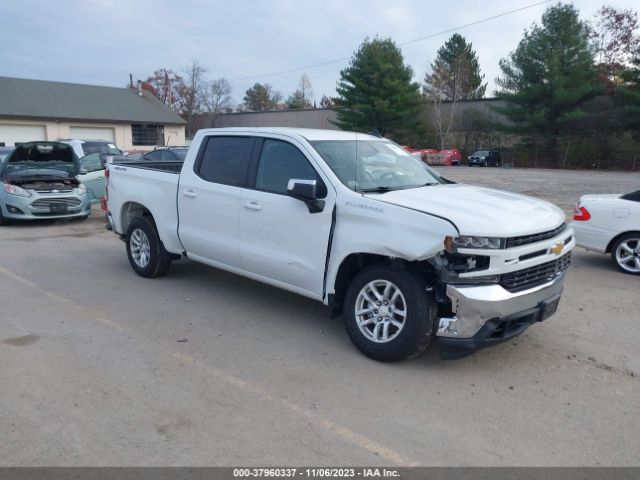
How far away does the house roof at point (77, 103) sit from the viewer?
125ft

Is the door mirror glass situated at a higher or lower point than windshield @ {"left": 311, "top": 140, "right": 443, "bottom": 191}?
lower

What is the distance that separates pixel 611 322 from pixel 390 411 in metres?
3.21

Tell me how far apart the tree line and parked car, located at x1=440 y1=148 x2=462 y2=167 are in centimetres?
393

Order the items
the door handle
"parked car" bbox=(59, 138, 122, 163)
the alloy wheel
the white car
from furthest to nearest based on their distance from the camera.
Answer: "parked car" bbox=(59, 138, 122, 163)
the white car
the door handle
the alloy wheel

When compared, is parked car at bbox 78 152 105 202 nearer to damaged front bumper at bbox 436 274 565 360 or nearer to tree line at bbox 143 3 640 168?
damaged front bumper at bbox 436 274 565 360

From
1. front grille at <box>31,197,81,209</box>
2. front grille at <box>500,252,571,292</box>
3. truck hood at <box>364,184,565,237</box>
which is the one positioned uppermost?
truck hood at <box>364,184,565,237</box>

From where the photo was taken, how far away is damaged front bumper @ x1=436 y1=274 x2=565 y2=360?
4.22 metres

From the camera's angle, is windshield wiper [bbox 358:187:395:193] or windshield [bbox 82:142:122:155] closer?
windshield wiper [bbox 358:187:395:193]

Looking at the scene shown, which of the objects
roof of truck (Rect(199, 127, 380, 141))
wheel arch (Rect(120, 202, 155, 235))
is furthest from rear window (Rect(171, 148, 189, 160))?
roof of truck (Rect(199, 127, 380, 141))

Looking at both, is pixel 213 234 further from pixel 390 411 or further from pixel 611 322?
pixel 611 322

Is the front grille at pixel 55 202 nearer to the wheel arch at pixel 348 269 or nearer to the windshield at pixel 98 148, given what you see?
the windshield at pixel 98 148

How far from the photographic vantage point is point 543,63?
139ft

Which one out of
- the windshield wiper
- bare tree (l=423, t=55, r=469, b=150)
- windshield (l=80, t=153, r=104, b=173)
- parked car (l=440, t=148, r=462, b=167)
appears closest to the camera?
the windshield wiper

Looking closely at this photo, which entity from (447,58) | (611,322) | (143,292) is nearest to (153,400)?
(143,292)
